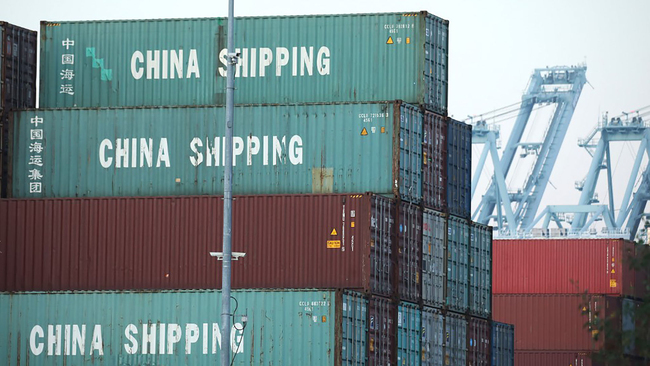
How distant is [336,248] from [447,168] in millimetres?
6280

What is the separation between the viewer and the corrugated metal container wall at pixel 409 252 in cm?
4097

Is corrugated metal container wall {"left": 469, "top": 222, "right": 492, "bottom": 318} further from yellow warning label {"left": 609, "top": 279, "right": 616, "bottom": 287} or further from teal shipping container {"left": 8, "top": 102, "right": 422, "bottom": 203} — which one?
yellow warning label {"left": 609, "top": 279, "right": 616, "bottom": 287}

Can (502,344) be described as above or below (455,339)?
below

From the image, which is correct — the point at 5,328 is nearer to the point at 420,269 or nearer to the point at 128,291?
the point at 128,291

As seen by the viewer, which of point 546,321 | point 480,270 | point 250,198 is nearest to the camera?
point 250,198

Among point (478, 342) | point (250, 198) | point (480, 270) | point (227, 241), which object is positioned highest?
point (250, 198)

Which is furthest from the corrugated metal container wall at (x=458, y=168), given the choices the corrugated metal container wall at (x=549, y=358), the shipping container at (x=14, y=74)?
the corrugated metal container wall at (x=549, y=358)

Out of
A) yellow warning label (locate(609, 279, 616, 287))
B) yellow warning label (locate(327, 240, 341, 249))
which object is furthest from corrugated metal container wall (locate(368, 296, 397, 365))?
yellow warning label (locate(609, 279, 616, 287))

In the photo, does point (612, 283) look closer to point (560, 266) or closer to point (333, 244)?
point (560, 266)

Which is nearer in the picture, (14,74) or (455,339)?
(14,74)

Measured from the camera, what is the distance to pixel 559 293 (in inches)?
2586

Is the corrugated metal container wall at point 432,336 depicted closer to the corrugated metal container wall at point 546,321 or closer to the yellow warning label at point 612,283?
the corrugated metal container wall at point 546,321

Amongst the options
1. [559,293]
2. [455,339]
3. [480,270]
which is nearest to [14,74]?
[455,339]

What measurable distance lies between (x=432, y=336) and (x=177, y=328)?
8.17 metres
